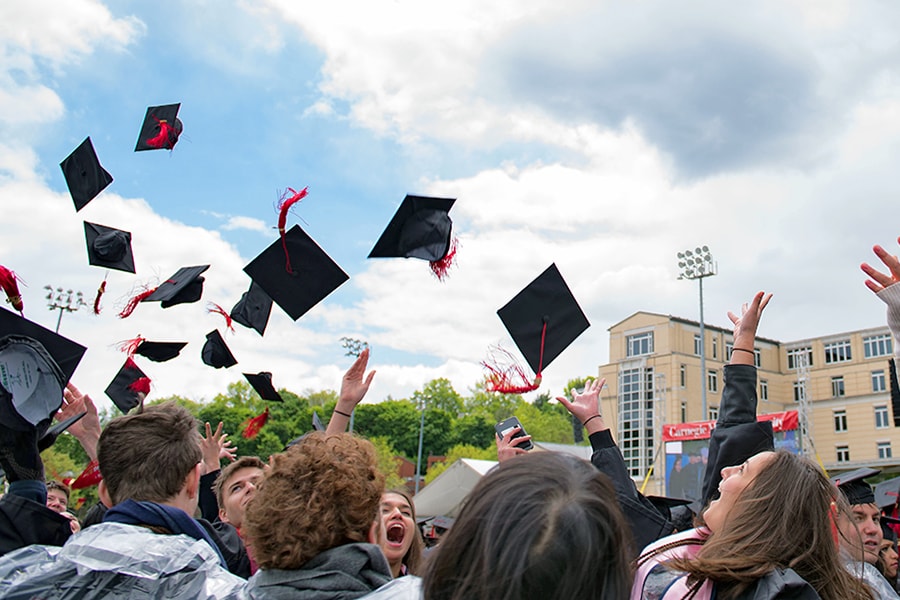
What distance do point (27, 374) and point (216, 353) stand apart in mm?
3375

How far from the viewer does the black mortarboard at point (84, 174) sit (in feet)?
18.0

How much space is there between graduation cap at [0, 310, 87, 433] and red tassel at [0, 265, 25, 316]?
61 cm

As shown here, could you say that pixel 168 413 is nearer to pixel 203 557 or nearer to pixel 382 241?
pixel 203 557

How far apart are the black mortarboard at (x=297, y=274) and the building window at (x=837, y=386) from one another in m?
42.8

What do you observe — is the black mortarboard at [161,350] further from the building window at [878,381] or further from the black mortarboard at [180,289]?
the building window at [878,381]

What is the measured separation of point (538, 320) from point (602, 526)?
307 cm

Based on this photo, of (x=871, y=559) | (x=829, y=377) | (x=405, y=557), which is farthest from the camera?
(x=829, y=377)

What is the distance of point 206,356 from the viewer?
567 centimetres

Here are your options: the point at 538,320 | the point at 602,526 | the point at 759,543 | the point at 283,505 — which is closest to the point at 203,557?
the point at 283,505

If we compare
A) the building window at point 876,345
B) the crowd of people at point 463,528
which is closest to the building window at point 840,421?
the building window at point 876,345

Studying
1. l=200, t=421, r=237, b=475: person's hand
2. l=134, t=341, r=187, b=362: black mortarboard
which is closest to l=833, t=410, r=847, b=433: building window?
l=134, t=341, r=187, b=362: black mortarboard

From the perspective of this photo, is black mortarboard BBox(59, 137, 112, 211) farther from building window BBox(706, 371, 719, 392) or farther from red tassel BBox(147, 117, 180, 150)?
building window BBox(706, 371, 719, 392)

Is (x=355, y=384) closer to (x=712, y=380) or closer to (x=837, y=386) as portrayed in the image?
(x=712, y=380)

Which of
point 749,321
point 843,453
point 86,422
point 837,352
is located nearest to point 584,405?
point 749,321
